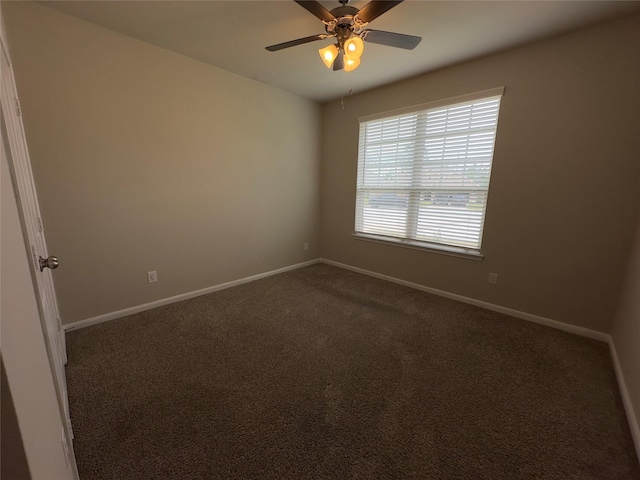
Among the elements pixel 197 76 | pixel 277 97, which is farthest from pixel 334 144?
pixel 197 76

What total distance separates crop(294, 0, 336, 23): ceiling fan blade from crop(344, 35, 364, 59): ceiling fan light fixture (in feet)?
0.55

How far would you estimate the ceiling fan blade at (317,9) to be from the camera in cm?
154

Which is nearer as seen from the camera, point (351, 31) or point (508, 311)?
point (351, 31)

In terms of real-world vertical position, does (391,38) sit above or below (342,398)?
above

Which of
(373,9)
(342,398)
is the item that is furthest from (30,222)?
(373,9)

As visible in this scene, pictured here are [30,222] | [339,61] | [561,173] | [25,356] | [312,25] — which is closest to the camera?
[25,356]

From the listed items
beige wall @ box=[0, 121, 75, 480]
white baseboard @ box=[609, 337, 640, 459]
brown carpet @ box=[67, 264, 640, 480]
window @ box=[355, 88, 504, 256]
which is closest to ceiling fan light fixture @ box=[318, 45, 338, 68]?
window @ box=[355, 88, 504, 256]

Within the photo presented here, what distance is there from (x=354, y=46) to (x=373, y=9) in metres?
0.21

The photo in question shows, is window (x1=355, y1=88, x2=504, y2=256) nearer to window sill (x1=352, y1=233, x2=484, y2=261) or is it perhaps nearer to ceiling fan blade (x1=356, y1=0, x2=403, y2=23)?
window sill (x1=352, y1=233, x2=484, y2=261)

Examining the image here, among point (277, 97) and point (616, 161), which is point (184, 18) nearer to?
point (277, 97)

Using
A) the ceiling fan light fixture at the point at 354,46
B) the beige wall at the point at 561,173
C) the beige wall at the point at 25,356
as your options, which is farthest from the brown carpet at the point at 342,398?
the ceiling fan light fixture at the point at 354,46

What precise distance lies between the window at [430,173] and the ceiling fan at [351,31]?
139 cm

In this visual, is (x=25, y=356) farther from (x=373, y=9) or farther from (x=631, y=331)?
(x=631, y=331)

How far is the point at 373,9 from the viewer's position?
5.27 feet
